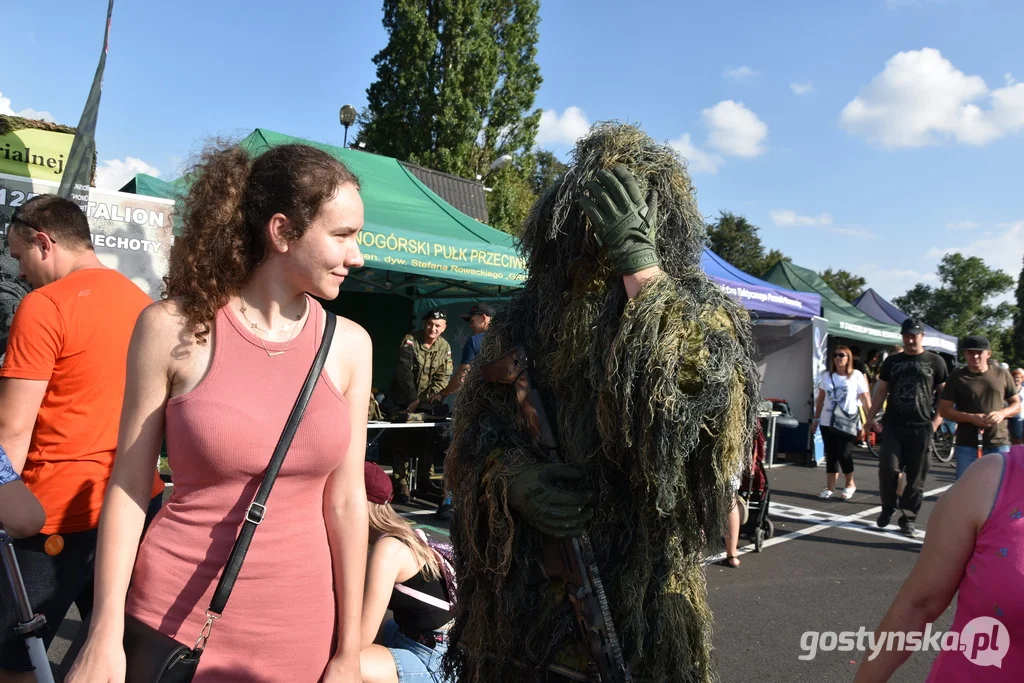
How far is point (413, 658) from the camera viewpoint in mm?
2656

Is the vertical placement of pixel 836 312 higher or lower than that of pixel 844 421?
higher

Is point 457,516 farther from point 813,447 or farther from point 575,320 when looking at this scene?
point 813,447

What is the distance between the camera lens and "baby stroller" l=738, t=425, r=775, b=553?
19.4ft

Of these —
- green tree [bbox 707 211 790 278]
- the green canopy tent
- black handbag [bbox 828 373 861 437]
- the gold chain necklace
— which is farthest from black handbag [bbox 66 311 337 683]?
green tree [bbox 707 211 790 278]

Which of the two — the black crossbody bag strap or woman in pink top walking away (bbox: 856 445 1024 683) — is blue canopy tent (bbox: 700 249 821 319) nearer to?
woman in pink top walking away (bbox: 856 445 1024 683)

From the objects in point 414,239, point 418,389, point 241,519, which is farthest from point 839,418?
point 241,519

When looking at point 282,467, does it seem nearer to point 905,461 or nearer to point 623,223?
point 623,223

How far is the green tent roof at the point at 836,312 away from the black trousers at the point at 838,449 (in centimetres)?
668

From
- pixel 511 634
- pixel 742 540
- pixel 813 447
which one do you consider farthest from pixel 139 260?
pixel 813 447

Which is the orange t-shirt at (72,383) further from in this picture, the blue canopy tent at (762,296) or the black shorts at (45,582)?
the blue canopy tent at (762,296)

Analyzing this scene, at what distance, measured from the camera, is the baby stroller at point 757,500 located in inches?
233

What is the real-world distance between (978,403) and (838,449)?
2348 mm

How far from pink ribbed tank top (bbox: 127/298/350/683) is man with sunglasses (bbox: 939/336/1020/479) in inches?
264

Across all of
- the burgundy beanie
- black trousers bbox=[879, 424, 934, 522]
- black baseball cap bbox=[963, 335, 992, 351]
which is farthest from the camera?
black trousers bbox=[879, 424, 934, 522]
